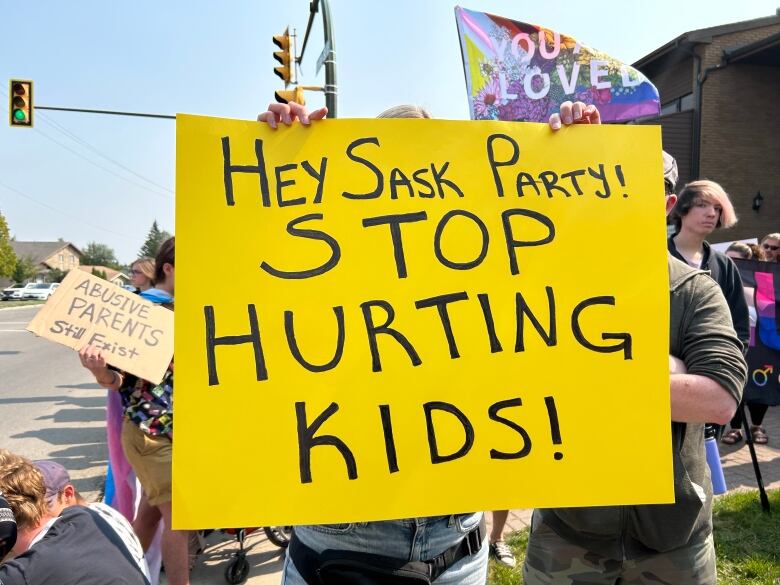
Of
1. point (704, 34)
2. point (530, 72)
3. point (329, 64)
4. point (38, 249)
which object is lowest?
point (530, 72)

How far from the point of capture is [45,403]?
7.34 m

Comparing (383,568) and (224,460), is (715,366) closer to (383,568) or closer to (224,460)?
(383,568)

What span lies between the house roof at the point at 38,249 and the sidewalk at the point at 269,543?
86.4 meters

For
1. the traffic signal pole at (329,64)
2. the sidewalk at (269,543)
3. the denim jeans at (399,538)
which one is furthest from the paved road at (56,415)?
the traffic signal pole at (329,64)

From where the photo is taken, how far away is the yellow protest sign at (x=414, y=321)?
3.82 ft

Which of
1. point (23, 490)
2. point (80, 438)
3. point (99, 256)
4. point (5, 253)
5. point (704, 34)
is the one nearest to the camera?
point (23, 490)

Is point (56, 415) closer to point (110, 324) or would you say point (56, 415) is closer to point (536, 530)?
point (110, 324)

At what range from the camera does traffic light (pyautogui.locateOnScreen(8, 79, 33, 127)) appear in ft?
38.8

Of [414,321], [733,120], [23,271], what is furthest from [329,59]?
[23,271]

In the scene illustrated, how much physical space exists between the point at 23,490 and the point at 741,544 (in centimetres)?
349

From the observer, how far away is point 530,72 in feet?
14.3

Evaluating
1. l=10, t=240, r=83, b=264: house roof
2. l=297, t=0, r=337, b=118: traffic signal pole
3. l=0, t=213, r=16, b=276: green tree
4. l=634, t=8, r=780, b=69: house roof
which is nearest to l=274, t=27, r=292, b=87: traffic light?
l=297, t=0, r=337, b=118: traffic signal pole

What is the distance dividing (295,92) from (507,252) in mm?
6483

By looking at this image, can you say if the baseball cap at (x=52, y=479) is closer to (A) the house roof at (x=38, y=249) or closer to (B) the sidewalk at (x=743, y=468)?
(B) the sidewalk at (x=743, y=468)
